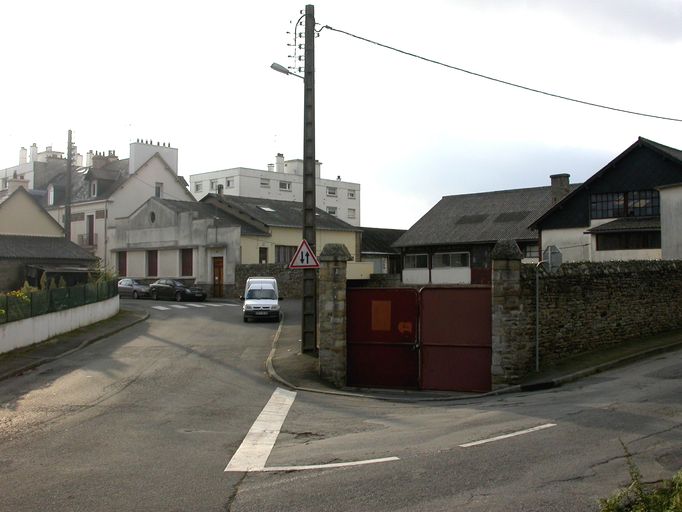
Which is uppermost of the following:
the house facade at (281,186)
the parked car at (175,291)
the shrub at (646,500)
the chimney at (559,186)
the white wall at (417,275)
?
the house facade at (281,186)

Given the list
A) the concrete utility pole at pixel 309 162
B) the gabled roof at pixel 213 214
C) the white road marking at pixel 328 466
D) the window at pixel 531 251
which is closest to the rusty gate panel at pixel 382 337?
the concrete utility pole at pixel 309 162

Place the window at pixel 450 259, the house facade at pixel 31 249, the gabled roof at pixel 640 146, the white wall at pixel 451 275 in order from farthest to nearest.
→ the window at pixel 450 259 < the white wall at pixel 451 275 < the house facade at pixel 31 249 < the gabled roof at pixel 640 146

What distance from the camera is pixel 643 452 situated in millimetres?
7898

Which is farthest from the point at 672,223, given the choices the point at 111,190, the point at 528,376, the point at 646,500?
the point at 111,190

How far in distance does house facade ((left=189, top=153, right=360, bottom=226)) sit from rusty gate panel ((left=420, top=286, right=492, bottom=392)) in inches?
2303

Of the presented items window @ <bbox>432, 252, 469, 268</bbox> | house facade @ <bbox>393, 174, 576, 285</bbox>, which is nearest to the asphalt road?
house facade @ <bbox>393, 174, 576, 285</bbox>

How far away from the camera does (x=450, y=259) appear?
161ft

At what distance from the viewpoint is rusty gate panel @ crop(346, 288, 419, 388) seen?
16359 millimetres

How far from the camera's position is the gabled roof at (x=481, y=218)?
46969mm

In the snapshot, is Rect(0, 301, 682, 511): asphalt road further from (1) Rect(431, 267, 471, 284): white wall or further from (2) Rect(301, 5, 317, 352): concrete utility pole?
(1) Rect(431, 267, 471, 284): white wall

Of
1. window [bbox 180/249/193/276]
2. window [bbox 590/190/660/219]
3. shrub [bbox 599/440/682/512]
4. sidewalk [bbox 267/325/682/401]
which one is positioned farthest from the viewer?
window [bbox 180/249/193/276]

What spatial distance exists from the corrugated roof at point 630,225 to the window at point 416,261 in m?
16.4

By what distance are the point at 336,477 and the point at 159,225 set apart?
4451 cm

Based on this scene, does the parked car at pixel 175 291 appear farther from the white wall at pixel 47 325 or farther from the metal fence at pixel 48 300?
the white wall at pixel 47 325
